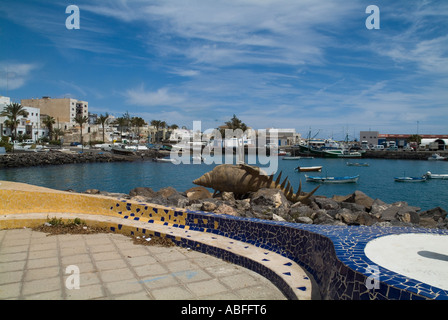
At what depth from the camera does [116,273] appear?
205 inches

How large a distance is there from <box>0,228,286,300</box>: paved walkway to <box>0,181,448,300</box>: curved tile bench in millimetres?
291

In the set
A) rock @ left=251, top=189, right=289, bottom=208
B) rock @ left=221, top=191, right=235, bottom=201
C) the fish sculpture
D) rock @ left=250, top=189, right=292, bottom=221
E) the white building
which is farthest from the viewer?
the white building

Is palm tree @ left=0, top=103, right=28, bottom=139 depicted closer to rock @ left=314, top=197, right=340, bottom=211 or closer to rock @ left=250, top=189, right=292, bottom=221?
rock @ left=250, top=189, right=292, bottom=221

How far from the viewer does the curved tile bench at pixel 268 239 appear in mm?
3643

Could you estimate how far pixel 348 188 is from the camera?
40.9 meters

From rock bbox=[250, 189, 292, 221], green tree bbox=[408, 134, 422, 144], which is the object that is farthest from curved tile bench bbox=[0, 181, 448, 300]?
green tree bbox=[408, 134, 422, 144]

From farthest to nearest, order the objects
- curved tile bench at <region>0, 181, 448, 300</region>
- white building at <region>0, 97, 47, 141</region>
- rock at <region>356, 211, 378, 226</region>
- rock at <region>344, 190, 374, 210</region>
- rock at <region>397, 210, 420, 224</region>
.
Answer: white building at <region>0, 97, 47, 141</region>
rock at <region>344, 190, 374, 210</region>
rock at <region>397, 210, 420, 224</region>
rock at <region>356, 211, 378, 226</region>
curved tile bench at <region>0, 181, 448, 300</region>

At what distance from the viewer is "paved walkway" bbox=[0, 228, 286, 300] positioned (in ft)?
14.9
